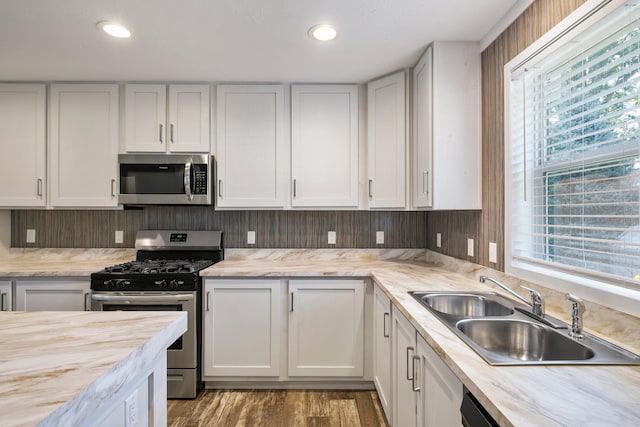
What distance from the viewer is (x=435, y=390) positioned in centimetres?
118

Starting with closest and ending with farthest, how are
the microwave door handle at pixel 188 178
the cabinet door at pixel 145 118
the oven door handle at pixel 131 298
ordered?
1. the oven door handle at pixel 131 298
2. the microwave door handle at pixel 188 178
3. the cabinet door at pixel 145 118

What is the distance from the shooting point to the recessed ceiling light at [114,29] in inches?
73.2

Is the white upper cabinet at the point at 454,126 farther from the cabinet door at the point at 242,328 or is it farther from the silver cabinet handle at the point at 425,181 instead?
the cabinet door at the point at 242,328

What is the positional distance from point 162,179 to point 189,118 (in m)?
0.53

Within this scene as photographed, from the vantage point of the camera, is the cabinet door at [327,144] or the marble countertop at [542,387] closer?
the marble countertop at [542,387]

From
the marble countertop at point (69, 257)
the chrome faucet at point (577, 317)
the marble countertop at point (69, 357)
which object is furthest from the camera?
the marble countertop at point (69, 257)

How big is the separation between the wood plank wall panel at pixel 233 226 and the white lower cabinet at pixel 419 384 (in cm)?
122

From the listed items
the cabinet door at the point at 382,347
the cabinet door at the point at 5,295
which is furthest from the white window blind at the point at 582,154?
the cabinet door at the point at 5,295

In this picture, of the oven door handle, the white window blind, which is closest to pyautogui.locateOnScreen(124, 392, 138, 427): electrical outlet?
the oven door handle

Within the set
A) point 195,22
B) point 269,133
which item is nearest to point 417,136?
point 269,133

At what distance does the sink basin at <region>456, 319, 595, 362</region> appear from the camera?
4.00ft

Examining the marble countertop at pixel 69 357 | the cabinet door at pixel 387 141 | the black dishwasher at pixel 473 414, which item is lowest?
the black dishwasher at pixel 473 414

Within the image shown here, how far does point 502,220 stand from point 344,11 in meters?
1.39

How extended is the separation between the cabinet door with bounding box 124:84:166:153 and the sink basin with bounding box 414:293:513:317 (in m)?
2.25
